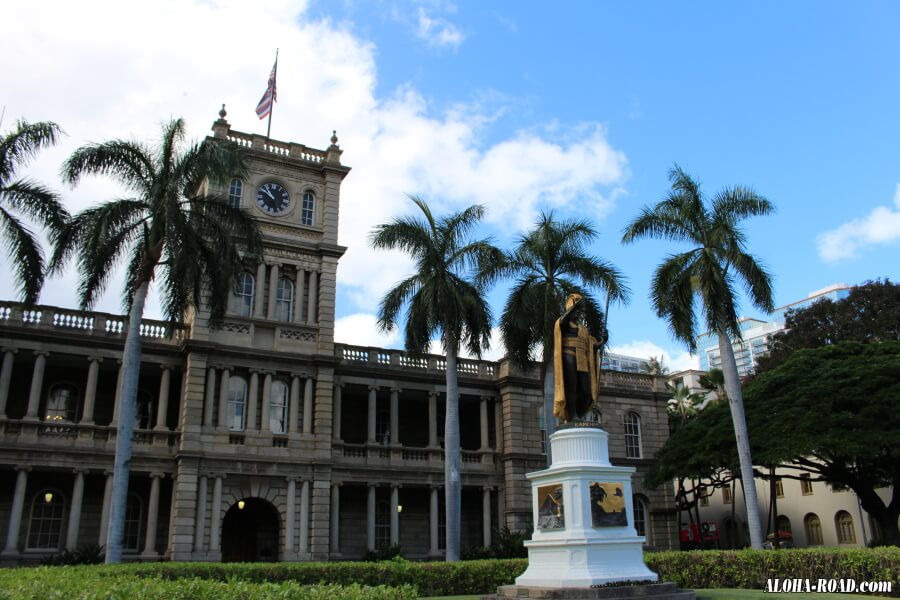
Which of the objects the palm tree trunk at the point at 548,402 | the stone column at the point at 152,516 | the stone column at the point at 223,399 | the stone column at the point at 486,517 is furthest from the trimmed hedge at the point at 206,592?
the stone column at the point at 486,517

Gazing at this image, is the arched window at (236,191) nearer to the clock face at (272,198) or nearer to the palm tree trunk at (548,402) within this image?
the clock face at (272,198)

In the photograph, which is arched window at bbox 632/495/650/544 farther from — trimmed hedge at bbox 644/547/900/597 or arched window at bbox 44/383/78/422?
arched window at bbox 44/383/78/422

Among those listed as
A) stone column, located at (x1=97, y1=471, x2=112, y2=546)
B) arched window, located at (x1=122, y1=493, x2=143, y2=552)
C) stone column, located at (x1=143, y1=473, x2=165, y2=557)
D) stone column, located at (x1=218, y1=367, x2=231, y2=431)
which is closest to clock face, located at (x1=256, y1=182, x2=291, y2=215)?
stone column, located at (x1=218, y1=367, x2=231, y2=431)

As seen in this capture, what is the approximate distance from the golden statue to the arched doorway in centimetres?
1797

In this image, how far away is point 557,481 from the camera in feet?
45.3

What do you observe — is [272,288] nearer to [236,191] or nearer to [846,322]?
[236,191]

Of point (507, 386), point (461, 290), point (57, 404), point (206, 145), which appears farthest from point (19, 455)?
point (507, 386)

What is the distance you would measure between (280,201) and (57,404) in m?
11.7

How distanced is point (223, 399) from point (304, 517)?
5407 millimetres

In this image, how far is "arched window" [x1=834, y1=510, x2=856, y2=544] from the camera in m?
41.4

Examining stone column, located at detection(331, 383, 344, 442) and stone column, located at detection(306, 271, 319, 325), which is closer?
stone column, located at detection(306, 271, 319, 325)

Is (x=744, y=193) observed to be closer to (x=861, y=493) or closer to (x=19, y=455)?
(x=861, y=493)

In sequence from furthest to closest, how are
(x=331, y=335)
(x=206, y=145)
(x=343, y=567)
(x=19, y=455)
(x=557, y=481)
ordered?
(x=331, y=335) → (x=19, y=455) → (x=206, y=145) → (x=343, y=567) → (x=557, y=481)

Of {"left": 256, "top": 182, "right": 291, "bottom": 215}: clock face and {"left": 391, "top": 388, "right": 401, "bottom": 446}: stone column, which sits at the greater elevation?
{"left": 256, "top": 182, "right": 291, "bottom": 215}: clock face
